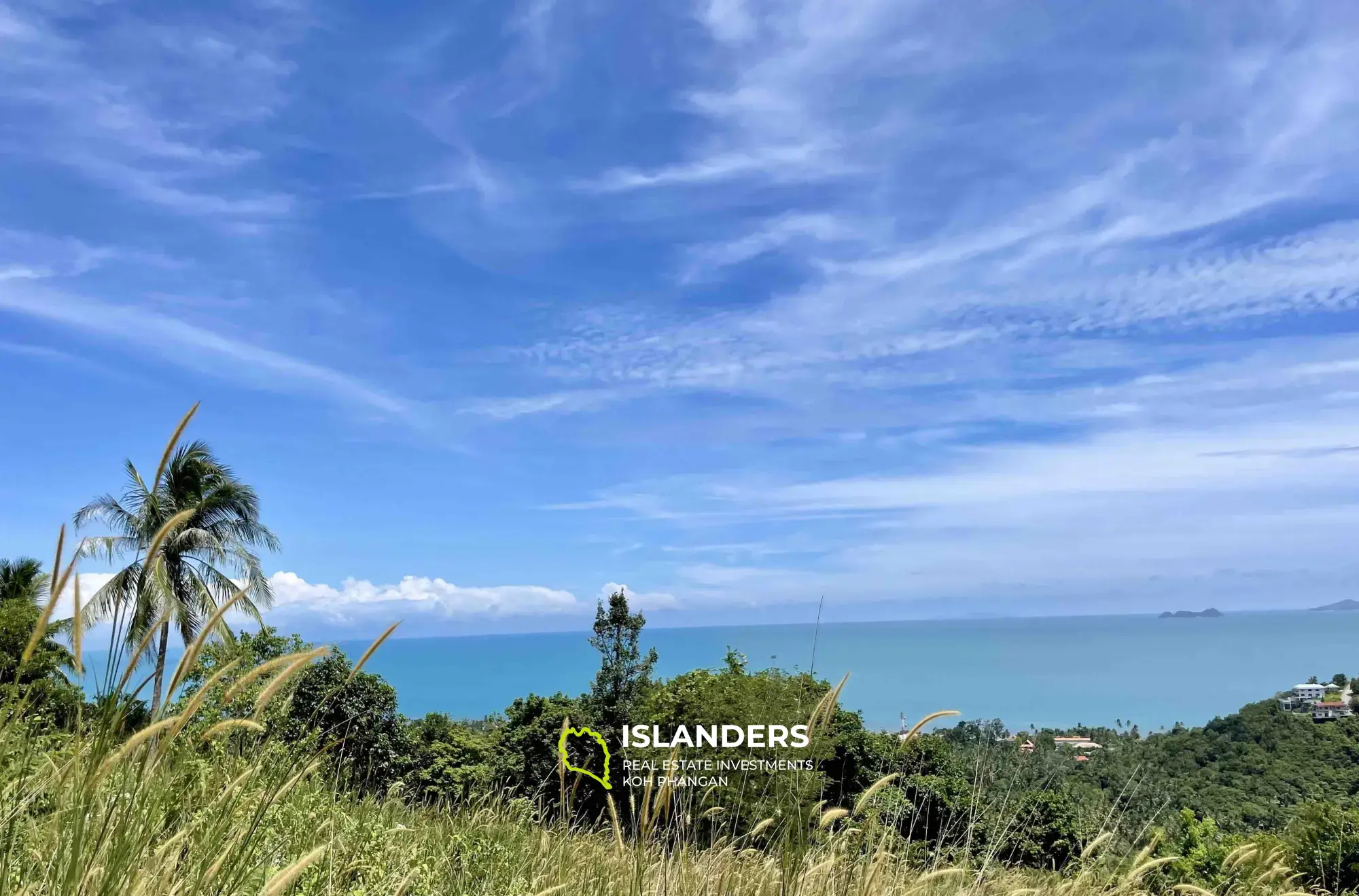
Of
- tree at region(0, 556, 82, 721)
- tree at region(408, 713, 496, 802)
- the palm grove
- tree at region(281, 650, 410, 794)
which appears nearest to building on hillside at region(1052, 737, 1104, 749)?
the palm grove

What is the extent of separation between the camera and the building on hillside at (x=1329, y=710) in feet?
89.8

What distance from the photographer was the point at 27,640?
24.2ft

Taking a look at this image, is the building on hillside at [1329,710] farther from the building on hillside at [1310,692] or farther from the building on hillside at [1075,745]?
the building on hillside at [1075,745]

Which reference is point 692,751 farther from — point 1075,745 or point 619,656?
point 619,656

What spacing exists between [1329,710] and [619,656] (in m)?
26.5

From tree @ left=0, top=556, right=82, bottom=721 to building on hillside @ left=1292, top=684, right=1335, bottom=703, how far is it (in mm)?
42757

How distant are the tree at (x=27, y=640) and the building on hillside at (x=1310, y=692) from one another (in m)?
42.8

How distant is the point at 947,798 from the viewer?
2200cm

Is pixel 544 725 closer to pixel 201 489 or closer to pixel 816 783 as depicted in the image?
pixel 201 489

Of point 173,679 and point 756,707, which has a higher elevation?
point 173,679

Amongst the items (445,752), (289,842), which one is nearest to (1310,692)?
(445,752)

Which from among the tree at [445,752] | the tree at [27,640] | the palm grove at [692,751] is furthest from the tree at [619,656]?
the tree at [27,640]

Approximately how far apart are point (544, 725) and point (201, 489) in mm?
12633

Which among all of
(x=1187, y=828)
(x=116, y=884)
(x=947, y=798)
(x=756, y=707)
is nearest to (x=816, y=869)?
(x=116, y=884)
